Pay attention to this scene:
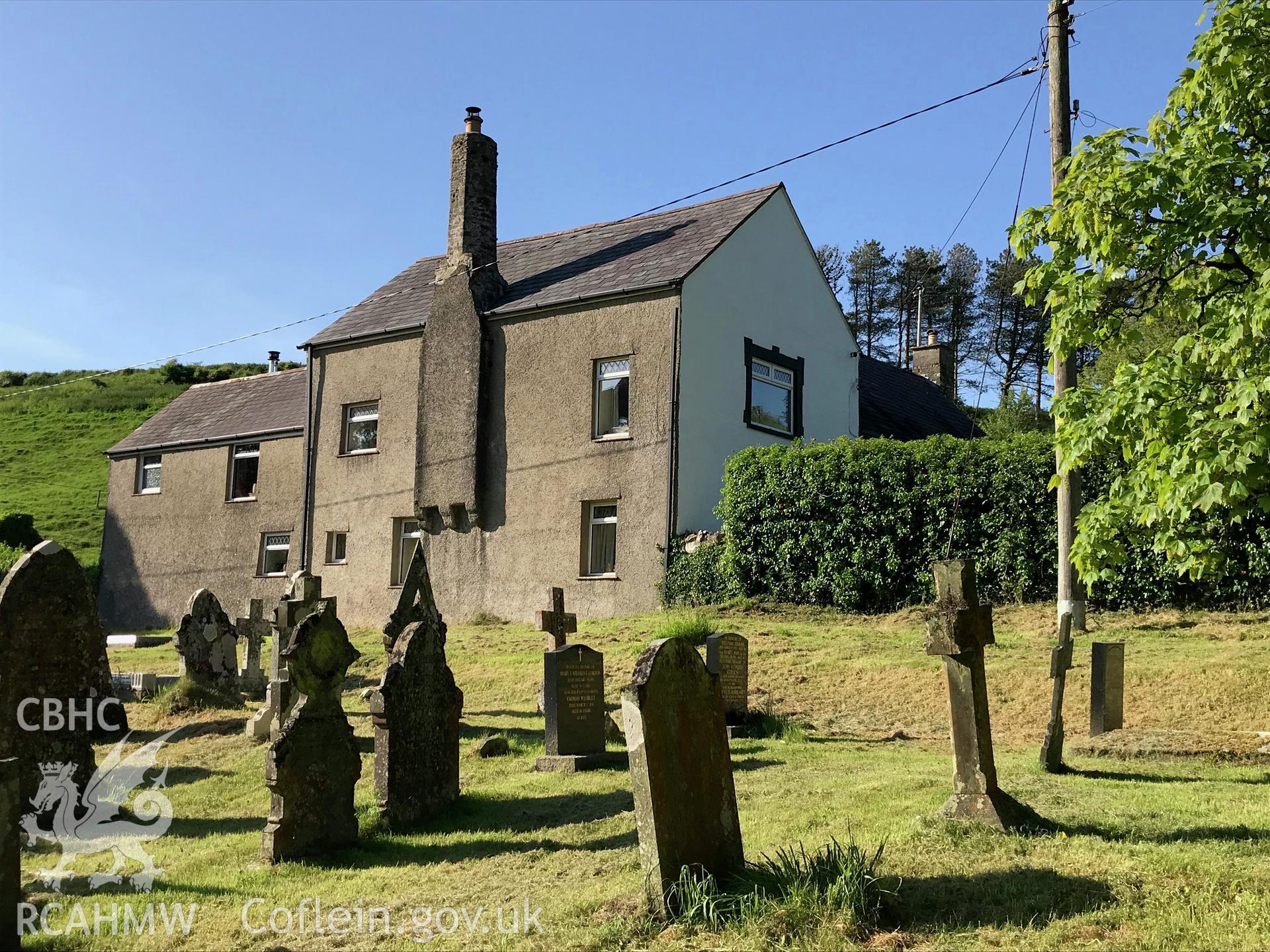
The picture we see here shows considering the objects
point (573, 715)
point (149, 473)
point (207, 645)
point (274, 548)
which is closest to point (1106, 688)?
point (573, 715)

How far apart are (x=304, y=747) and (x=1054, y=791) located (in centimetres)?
570

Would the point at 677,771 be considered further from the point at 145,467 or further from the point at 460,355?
the point at 145,467

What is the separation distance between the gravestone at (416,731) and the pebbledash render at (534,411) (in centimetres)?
1218

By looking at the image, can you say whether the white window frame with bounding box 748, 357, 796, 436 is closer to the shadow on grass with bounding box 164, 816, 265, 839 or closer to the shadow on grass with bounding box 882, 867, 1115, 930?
the shadow on grass with bounding box 164, 816, 265, 839

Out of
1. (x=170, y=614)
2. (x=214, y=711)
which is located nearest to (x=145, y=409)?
(x=170, y=614)

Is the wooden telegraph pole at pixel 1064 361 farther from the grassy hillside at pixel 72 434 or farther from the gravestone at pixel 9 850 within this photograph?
the grassy hillside at pixel 72 434

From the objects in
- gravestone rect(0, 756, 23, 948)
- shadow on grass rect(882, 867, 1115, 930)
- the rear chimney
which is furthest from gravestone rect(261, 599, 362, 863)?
the rear chimney

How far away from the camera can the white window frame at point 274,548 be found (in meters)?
28.3

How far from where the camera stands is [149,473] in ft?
107

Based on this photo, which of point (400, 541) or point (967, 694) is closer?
point (967, 694)

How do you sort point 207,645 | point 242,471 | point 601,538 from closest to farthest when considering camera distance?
→ 1. point 207,645
2. point 601,538
3. point 242,471

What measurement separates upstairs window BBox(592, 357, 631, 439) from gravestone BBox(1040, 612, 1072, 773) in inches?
542

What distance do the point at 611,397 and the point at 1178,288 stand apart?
48.6 ft

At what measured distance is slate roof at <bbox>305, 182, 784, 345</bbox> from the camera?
2353 cm
